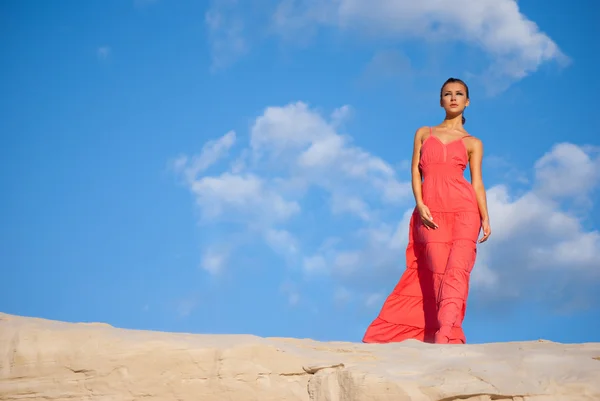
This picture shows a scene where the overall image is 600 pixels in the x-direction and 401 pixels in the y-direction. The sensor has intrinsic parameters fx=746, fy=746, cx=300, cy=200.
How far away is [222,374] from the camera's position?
437 centimetres

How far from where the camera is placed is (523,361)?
459cm

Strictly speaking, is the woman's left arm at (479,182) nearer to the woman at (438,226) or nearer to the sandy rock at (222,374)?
the woman at (438,226)

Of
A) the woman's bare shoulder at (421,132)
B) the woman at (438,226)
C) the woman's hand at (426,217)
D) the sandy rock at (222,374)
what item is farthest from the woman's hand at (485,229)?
the sandy rock at (222,374)

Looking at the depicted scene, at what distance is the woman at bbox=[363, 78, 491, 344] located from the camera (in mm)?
7633

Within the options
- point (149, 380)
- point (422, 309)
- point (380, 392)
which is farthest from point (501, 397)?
point (422, 309)

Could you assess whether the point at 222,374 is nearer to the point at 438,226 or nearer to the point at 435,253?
the point at 435,253

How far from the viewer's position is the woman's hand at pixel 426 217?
25.4 feet

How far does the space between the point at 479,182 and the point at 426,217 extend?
78 centimetres

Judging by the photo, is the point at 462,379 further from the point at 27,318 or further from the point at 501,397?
the point at 27,318

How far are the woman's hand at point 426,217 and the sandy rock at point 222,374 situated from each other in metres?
3.24

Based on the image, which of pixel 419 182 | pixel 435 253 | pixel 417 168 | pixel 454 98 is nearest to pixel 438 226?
pixel 435 253

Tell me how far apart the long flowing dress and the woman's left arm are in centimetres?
10

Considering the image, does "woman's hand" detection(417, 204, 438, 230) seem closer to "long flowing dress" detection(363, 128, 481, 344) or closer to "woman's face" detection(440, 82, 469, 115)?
"long flowing dress" detection(363, 128, 481, 344)

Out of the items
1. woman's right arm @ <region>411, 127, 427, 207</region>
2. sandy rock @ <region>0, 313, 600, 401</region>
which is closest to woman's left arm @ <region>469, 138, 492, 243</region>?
woman's right arm @ <region>411, 127, 427, 207</region>
